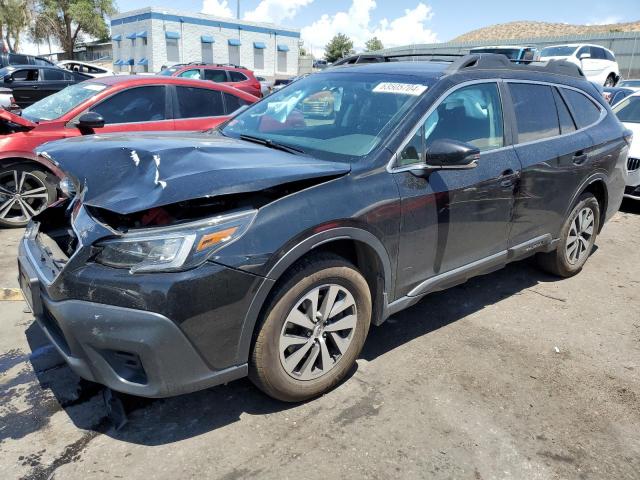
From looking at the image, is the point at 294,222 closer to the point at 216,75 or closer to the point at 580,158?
the point at 580,158

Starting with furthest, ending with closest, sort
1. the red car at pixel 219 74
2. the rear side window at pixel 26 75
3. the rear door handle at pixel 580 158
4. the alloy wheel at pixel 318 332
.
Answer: the red car at pixel 219 74
the rear side window at pixel 26 75
the rear door handle at pixel 580 158
the alloy wheel at pixel 318 332

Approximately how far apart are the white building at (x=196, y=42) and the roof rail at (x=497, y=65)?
39.4 metres

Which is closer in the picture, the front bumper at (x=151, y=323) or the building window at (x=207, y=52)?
the front bumper at (x=151, y=323)

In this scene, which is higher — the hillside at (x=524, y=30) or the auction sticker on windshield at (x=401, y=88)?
the hillside at (x=524, y=30)

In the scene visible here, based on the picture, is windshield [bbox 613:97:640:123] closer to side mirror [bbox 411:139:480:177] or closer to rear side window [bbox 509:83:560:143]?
rear side window [bbox 509:83:560:143]

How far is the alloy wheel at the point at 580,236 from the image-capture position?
15.3 ft

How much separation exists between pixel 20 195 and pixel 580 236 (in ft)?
18.4

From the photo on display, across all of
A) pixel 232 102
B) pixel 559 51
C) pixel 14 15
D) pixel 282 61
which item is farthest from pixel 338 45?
pixel 232 102

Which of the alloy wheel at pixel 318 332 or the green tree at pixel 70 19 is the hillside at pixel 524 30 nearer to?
the green tree at pixel 70 19

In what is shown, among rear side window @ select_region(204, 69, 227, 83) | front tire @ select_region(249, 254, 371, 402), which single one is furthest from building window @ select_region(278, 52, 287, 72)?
front tire @ select_region(249, 254, 371, 402)

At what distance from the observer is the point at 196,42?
41938 mm

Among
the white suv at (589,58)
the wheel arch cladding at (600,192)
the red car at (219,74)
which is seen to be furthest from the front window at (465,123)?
the white suv at (589,58)

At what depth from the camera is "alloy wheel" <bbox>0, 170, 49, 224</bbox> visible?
5488 mm

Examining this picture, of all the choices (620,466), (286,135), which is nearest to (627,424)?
(620,466)
